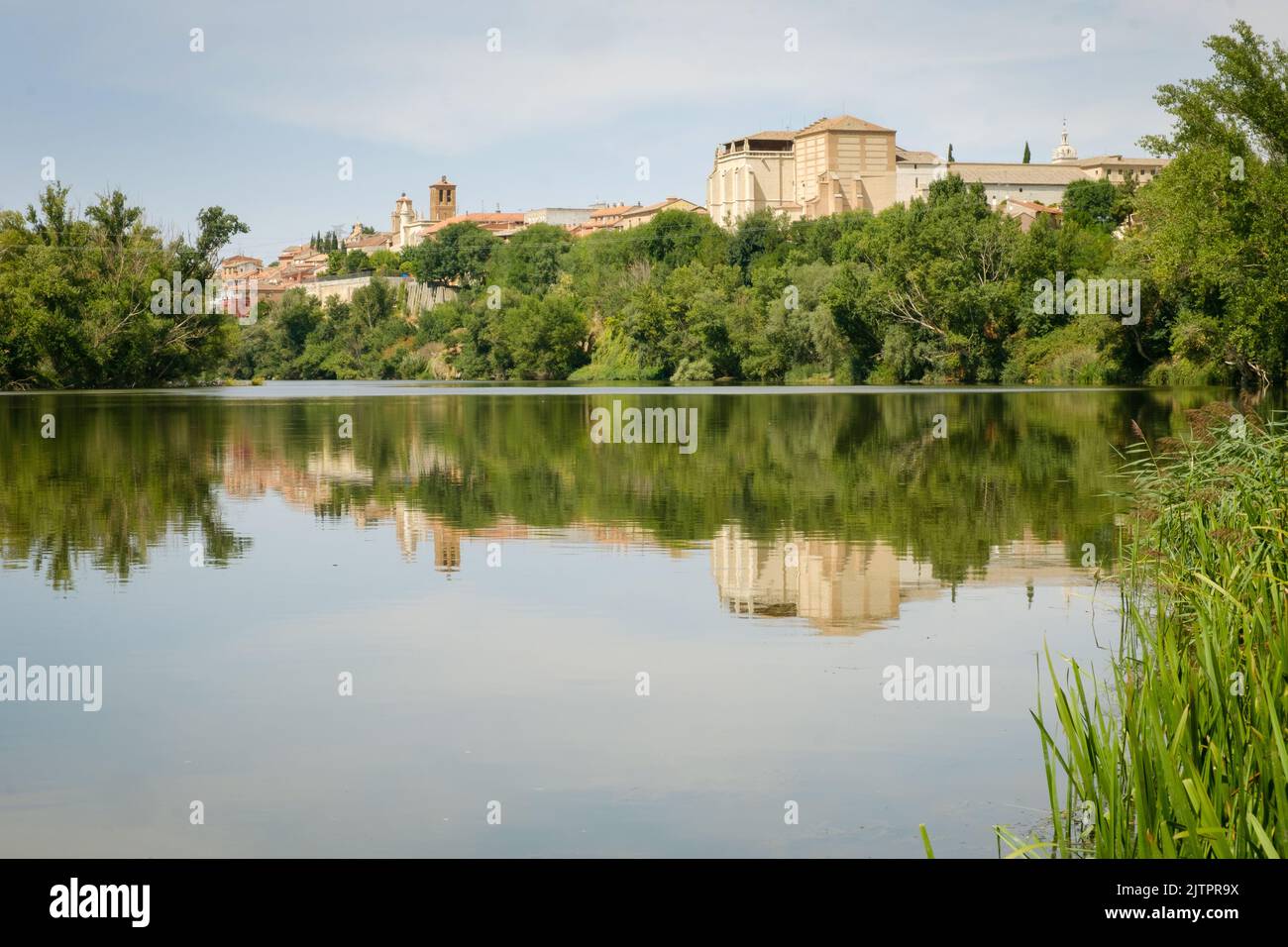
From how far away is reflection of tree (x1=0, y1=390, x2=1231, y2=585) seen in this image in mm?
16578

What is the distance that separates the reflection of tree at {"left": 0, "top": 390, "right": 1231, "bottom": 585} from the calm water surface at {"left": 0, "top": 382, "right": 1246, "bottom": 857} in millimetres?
140

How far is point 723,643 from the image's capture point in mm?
10602

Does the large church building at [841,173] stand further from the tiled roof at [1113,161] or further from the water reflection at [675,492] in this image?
the water reflection at [675,492]

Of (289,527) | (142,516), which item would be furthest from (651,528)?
(142,516)

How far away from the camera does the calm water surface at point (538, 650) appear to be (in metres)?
6.89

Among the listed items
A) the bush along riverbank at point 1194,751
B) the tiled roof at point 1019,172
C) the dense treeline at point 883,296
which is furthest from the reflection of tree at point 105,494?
the tiled roof at point 1019,172

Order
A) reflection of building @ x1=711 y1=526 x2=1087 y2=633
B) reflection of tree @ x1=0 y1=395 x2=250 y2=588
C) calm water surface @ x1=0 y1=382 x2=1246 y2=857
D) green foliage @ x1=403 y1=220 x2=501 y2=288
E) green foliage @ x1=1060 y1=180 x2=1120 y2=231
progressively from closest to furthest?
calm water surface @ x1=0 y1=382 x2=1246 y2=857
reflection of building @ x1=711 y1=526 x2=1087 y2=633
reflection of tree @ x1=0 y1=395 x2=250 y2=588
green foliage @ x1=1060 y1=180 x2=1120 y2=231
green foliage @ x1=403 y1=220 x2=501 y2=288

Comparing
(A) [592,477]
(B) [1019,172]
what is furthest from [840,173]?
(A) [592,477]

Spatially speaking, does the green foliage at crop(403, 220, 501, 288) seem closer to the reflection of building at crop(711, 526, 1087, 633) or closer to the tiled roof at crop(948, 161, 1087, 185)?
the tiled roof at crop(948, 161, 1087, 185)

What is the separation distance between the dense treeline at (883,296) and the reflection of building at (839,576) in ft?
107

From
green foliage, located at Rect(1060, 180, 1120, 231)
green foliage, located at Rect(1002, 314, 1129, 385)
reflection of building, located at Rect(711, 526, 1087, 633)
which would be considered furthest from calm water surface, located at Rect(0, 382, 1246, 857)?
green foliage, located at Rect(1060, 180, 1120, 231)

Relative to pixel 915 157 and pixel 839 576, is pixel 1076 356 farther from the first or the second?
pixel 915 157

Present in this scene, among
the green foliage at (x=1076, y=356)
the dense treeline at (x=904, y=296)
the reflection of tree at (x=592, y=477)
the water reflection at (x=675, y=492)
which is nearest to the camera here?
the water reflection at (x=675, y=492)
